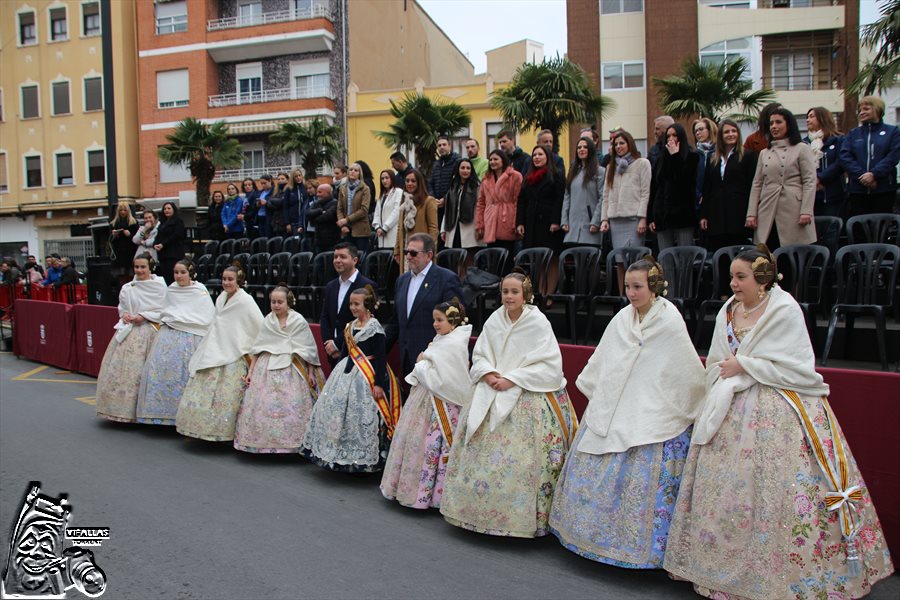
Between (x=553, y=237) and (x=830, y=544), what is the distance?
214 inches

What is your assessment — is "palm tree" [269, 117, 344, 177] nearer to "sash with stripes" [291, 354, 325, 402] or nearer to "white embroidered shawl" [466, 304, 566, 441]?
"sash with stripes" [291, 354, 325, 402]

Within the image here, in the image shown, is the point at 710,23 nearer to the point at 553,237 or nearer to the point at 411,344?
the point at 553,237

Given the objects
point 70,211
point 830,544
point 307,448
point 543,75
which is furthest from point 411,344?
point 70,211

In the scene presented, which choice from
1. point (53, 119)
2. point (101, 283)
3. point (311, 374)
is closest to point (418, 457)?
point (311, 374)

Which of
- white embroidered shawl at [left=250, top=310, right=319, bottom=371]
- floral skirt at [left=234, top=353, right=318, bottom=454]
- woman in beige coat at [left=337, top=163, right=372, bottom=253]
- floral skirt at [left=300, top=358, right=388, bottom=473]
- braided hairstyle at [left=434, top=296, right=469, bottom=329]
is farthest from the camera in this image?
woman in beige coat at [left=337, top=163, right=372, bottom=253]

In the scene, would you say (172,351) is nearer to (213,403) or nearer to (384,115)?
(213,403)

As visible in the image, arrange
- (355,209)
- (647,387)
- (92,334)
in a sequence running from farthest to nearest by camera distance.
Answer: (92,334), (355,209), (647,387)

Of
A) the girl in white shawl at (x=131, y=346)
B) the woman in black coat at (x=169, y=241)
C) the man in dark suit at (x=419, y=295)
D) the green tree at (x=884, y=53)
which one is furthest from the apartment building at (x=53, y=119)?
the green tree at (x=884, y=53)

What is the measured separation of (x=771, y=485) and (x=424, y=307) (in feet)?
10.9

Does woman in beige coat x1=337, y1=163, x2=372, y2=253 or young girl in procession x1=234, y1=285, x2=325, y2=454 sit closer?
young girl in procession x1=234, y1=285, x2=325, y2=454

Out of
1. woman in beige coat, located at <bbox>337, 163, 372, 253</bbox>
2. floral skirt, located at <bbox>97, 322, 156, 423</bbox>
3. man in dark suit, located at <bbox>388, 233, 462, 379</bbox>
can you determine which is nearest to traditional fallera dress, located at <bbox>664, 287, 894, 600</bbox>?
man in dark suit, located at <bbox>388, 233, 462, 379</bbox>

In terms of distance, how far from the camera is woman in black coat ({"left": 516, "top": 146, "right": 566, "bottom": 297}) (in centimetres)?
873

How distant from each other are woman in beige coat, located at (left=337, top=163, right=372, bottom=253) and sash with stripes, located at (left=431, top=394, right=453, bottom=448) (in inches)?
213

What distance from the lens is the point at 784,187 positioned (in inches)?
267
